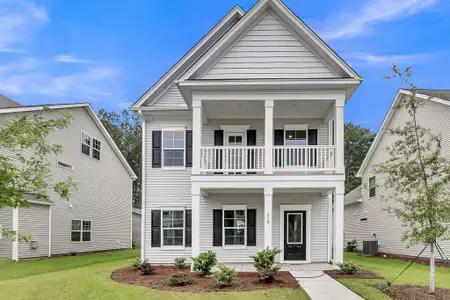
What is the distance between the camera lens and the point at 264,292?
33.0ft

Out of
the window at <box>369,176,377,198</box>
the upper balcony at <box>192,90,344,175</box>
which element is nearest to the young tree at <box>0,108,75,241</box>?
the upper balcony at <box>192,90,344,175</box>

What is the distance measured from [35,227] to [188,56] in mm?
10072

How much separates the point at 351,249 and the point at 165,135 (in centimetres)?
1566

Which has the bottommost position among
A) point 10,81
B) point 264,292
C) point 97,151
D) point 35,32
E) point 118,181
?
point 264,292

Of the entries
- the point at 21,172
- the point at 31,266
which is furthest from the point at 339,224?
the point at 31,266

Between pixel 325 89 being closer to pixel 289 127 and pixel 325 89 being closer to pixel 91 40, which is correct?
pixel 289 127

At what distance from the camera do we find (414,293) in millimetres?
9695

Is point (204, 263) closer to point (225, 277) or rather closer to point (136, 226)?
point (225, 277)

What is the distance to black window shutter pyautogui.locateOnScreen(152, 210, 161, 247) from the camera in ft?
52.3

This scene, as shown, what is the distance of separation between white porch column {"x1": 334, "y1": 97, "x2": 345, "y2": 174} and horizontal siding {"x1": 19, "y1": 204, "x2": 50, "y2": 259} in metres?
12.5

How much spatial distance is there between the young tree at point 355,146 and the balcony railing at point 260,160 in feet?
113

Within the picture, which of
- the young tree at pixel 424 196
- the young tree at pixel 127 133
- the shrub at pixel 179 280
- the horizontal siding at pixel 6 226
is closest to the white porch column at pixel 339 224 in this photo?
the young tree at pixel 424 196

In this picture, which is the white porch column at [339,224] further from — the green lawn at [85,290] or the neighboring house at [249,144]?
the green lawn at [85,290]

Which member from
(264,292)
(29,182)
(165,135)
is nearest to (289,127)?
(165,135)
